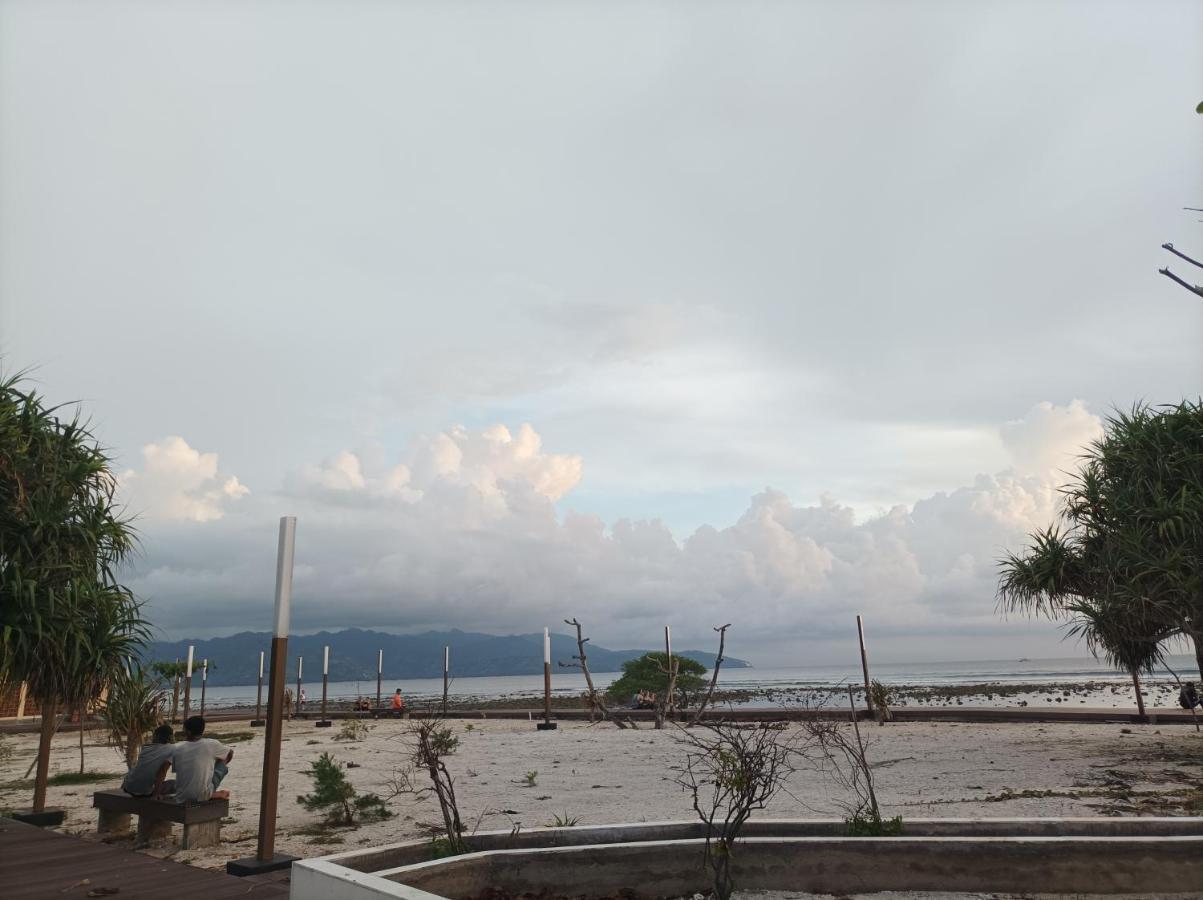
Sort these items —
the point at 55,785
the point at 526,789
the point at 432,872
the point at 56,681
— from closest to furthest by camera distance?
the point at 432,872
the point at 56,681
the point at 526,789
the point at 55,785

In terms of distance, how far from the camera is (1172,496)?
12.6m

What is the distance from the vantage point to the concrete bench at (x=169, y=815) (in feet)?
23.2

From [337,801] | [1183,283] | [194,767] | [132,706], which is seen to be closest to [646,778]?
[337,801]

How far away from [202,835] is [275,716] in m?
1.71

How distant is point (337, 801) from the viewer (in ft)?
27.8

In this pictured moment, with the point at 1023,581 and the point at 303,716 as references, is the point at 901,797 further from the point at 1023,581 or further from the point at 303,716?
the point at 303,716

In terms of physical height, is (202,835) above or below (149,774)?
below

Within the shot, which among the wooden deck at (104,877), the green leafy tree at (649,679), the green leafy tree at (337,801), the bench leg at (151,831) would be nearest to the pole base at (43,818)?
the wooden deck at (104,877)

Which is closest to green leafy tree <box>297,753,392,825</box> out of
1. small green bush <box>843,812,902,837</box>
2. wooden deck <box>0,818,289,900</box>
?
wooden deck <box>0,818,289,900</box>

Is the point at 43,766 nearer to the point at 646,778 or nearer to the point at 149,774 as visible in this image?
the point at 149,774

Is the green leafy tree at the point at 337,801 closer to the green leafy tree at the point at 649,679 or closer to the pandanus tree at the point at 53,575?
the pandanus tree at the point at 53,575

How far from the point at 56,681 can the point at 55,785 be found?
4620mm

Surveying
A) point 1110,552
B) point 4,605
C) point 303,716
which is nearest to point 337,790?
point 4,605

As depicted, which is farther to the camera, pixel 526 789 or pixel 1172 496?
pixel 1172 496
